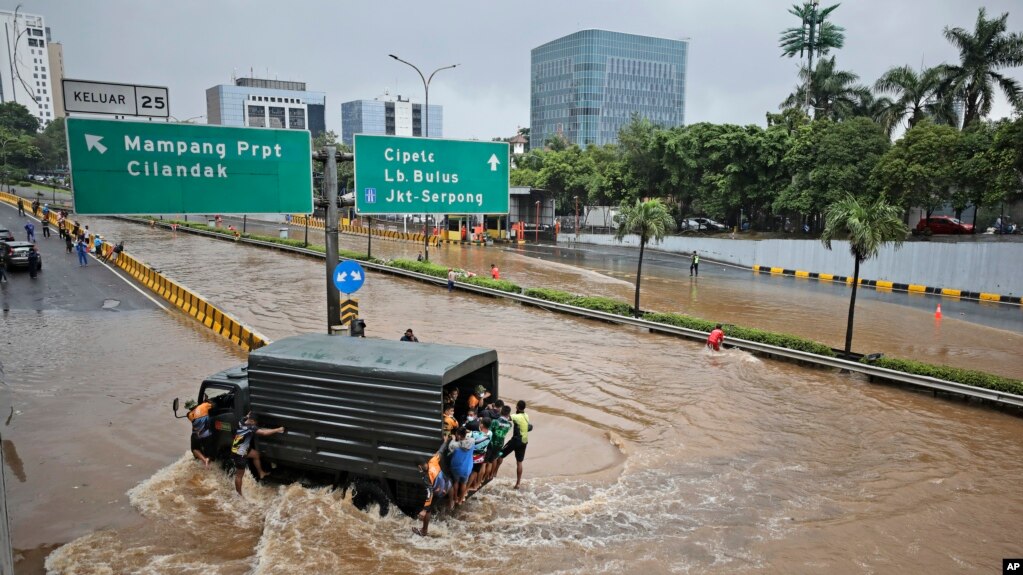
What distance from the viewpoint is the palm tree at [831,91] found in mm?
54594

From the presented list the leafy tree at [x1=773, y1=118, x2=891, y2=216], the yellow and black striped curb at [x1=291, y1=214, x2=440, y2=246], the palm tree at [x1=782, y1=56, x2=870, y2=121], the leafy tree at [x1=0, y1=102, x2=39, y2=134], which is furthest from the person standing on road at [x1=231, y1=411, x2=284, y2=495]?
the leafy tree at [x1=0, y1=102, x2=39, y2=134]

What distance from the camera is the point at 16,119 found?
347 ft

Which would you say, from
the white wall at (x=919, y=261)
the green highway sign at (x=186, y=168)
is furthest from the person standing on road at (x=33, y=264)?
the white wall at (x=919, y=261)

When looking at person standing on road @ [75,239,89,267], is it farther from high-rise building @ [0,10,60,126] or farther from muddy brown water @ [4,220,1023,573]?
high-rise building @ [0,10,60,126]

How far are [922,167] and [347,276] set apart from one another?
36.7 metres

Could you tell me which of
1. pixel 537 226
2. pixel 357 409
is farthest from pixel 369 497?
pixel 537 226

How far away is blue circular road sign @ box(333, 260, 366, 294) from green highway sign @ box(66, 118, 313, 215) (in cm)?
155

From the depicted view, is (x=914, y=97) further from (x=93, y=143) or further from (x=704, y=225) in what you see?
(x=93, y=143)

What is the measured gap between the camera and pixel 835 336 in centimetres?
2419

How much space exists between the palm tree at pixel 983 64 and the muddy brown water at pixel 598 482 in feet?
111

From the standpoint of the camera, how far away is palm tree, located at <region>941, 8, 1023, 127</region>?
40.1 m

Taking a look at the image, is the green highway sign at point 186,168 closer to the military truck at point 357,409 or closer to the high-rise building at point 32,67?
the military truck at point 357,409

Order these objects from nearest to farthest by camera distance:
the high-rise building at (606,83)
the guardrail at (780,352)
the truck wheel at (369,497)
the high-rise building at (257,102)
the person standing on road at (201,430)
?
the truck wheel at (369,497)
the person standing on road at (201,430)
the guardrail at (780,352)
the high-rise building at (606,83)
the high-rise building at (257,102)

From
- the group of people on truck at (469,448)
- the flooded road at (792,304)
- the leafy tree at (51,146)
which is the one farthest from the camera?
the leafy tree at (51,146)
